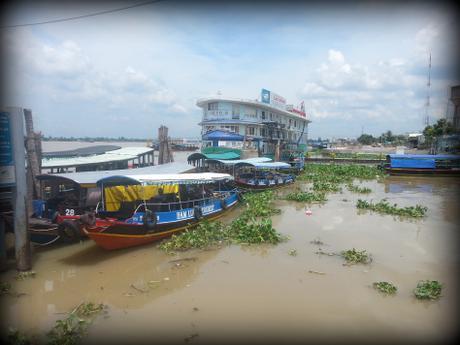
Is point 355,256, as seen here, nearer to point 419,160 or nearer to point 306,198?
point 306,198

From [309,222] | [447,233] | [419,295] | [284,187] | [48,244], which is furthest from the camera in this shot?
[284,187]

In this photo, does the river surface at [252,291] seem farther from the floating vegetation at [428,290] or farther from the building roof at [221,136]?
the building roof at [221,136]

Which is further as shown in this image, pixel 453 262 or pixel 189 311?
pixel 453 262

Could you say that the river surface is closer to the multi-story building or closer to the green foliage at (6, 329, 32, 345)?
the green foliage at (6, 329, 32, 345)

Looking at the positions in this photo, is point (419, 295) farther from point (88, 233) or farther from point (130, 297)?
point (88, 233)

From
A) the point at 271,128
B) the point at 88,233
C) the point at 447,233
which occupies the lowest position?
the point at 447,233

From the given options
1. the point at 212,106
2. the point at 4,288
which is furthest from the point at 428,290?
the point at 212,106

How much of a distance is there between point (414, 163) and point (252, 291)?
29.7 m

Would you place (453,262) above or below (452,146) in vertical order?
below

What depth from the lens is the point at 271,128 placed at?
1352 inches

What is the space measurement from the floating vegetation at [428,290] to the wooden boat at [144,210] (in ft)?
24.6

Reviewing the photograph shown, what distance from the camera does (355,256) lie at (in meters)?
9.77

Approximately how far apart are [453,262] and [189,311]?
7.79 m

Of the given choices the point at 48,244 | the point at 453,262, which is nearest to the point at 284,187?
the point at 453,262
